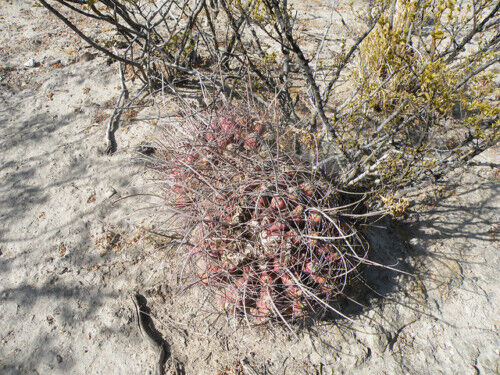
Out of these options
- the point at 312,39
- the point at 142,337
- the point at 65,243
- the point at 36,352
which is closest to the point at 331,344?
the point at 142,337

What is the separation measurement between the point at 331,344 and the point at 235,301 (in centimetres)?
83

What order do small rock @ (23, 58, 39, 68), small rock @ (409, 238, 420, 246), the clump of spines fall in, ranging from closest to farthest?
1. the clump of spines
2. small rock @ (409, 238, 420, 246)
3. small rock @ (23, 58, 39, 68)

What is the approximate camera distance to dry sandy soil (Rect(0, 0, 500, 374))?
2266 mm

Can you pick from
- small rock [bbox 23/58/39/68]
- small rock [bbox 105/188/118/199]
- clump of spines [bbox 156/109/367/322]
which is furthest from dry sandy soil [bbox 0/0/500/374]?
small rock [bbox 23/58/39/68]

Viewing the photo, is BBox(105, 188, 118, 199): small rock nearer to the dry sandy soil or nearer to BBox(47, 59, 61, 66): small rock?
the dry sandy soil

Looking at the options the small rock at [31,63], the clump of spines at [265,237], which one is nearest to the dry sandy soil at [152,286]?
the clump of spines at [265,237]

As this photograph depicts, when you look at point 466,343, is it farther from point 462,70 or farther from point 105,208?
point 105,208

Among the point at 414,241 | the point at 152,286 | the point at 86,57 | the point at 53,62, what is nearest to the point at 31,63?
the point at 53,62

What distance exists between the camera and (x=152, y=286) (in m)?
2.54

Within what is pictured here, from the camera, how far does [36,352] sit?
7.57ft

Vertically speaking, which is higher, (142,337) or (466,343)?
(466,343)

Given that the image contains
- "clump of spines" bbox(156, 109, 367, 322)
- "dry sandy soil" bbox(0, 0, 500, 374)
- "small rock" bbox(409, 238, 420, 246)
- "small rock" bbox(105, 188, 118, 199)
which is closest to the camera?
"clump of spines" bbox(156, 109, 367, 322)

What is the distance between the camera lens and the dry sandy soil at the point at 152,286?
7.43 ft

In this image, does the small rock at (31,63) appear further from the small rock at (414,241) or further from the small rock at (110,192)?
the small rock at (414,241)
